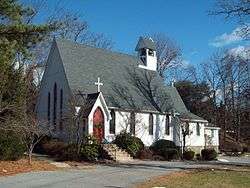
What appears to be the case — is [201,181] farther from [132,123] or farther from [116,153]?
[132,123]

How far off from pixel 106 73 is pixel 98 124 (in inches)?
265

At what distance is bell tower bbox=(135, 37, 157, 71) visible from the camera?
49625mm

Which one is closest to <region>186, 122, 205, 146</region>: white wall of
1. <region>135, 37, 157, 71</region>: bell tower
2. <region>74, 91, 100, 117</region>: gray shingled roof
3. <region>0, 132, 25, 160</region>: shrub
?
<region>135, 37, 157, 71</region>: bell tower

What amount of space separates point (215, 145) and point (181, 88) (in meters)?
20.3

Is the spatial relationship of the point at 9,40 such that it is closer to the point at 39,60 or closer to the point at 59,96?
the point at 59,96

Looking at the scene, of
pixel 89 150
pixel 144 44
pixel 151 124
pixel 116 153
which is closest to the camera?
pixel 89 150

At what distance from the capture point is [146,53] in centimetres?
4944

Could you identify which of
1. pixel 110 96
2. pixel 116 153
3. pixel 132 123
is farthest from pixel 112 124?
pixel 116 153

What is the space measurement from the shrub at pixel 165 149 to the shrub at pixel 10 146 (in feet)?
46.7

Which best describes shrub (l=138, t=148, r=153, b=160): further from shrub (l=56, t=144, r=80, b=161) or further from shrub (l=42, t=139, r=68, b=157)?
shrub (l=56, t=144, r=80, b=161)

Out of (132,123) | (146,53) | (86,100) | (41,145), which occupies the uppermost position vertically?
(146,53)

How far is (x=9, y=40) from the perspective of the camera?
64.6 ft

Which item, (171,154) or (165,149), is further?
(165,149)

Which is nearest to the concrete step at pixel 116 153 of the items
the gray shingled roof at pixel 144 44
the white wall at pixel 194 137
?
the white wall at pixel 194 137
